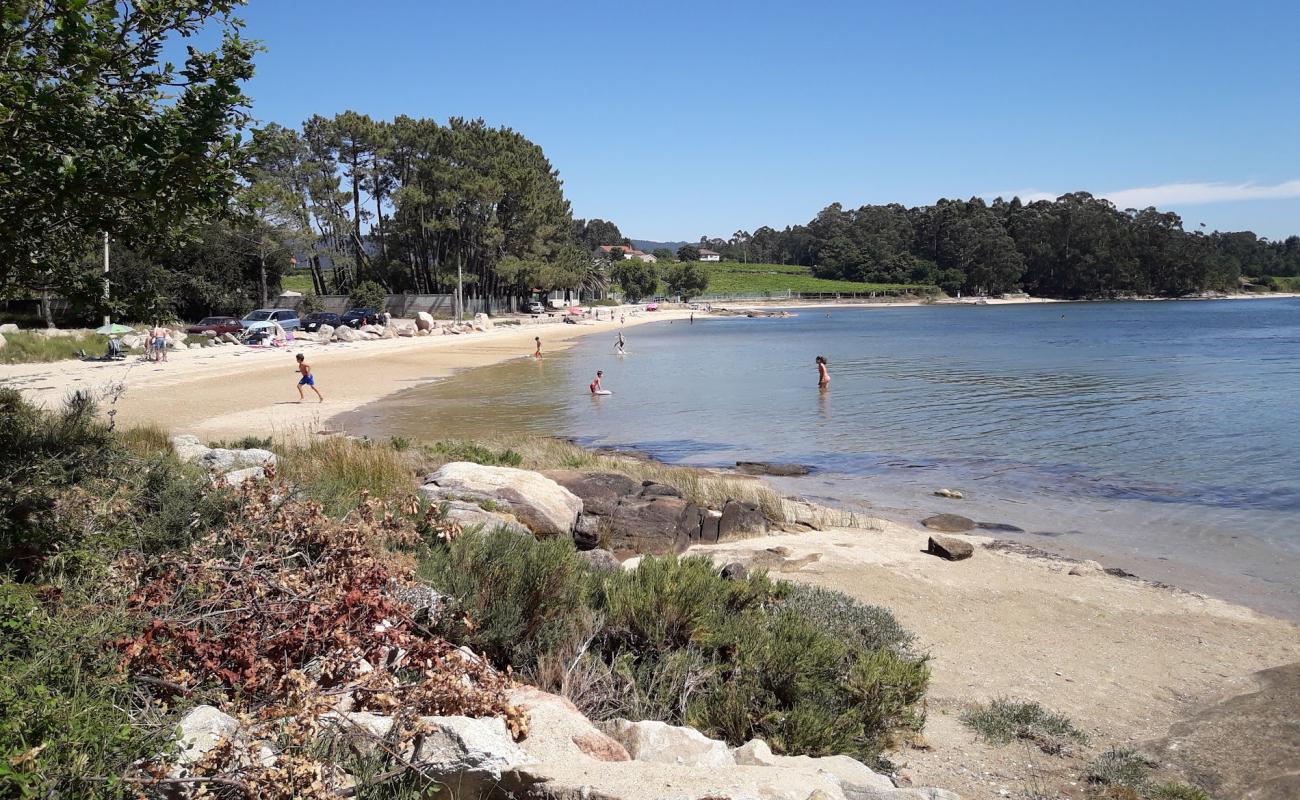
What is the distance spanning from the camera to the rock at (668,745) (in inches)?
169

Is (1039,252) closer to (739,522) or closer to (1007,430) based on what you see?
(1007,430)

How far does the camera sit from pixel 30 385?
25516mm

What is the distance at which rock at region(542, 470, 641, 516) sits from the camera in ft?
38.2

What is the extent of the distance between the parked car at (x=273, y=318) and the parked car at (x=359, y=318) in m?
5.13

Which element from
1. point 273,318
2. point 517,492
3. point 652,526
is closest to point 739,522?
point 652,526

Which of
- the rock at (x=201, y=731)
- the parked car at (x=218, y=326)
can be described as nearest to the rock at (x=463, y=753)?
the rock at (x=201, y=731)

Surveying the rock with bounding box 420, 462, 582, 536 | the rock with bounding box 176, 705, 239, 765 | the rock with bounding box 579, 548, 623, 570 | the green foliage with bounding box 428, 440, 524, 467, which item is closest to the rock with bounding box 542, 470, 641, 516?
the rock with bounding box 420, 462, 582, 536

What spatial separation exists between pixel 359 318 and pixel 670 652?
2262 inches

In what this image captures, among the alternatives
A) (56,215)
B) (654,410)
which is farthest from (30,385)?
(56,215)

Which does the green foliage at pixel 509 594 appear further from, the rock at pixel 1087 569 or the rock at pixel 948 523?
the rock at pixel 948 523

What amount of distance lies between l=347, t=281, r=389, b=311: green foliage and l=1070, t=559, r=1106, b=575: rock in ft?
205

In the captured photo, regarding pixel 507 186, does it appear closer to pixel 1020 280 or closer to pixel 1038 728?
pixel 1038 728

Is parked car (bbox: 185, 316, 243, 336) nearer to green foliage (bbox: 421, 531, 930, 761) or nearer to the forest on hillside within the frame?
green foliage (bbox: 421, 531, 930, 761)

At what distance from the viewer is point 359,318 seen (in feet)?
194
